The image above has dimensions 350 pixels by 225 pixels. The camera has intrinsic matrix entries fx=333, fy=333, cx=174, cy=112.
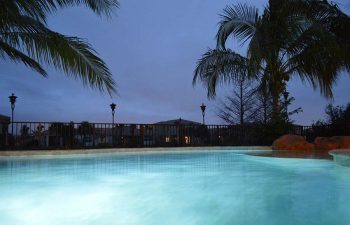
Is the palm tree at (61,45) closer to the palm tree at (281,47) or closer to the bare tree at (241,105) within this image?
the palm tree at (281,47)

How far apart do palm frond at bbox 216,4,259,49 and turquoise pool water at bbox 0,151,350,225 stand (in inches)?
286

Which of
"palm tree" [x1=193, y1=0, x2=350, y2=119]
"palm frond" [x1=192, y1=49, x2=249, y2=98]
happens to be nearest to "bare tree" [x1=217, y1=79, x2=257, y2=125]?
"palm tree" [x1=193, y1=0, x2=350, y2=119]

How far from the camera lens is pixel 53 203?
3117 millimetres

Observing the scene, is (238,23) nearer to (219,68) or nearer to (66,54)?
(219,68)

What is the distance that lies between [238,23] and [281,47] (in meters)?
1.65

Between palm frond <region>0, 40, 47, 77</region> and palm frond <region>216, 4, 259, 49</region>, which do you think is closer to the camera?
palm frond <region>0, 40, 47, 77</region>

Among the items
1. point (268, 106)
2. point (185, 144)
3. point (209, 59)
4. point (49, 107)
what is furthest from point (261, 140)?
point (49, 107)

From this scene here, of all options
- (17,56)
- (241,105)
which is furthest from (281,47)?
(241,105)

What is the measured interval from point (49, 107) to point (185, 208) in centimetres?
1843

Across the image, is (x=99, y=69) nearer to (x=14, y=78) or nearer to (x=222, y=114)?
(x=14, y=78)

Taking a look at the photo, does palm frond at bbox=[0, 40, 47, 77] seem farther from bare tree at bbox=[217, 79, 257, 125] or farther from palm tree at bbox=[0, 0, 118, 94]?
bare tree at bbox=[217, 79, 257, 125]

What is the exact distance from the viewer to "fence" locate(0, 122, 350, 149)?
10766 mm

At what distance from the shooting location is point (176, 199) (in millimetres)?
3330

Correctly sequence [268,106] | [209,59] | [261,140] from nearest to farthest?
1. [209,59]
2. [261,140]
3. [268,106]
